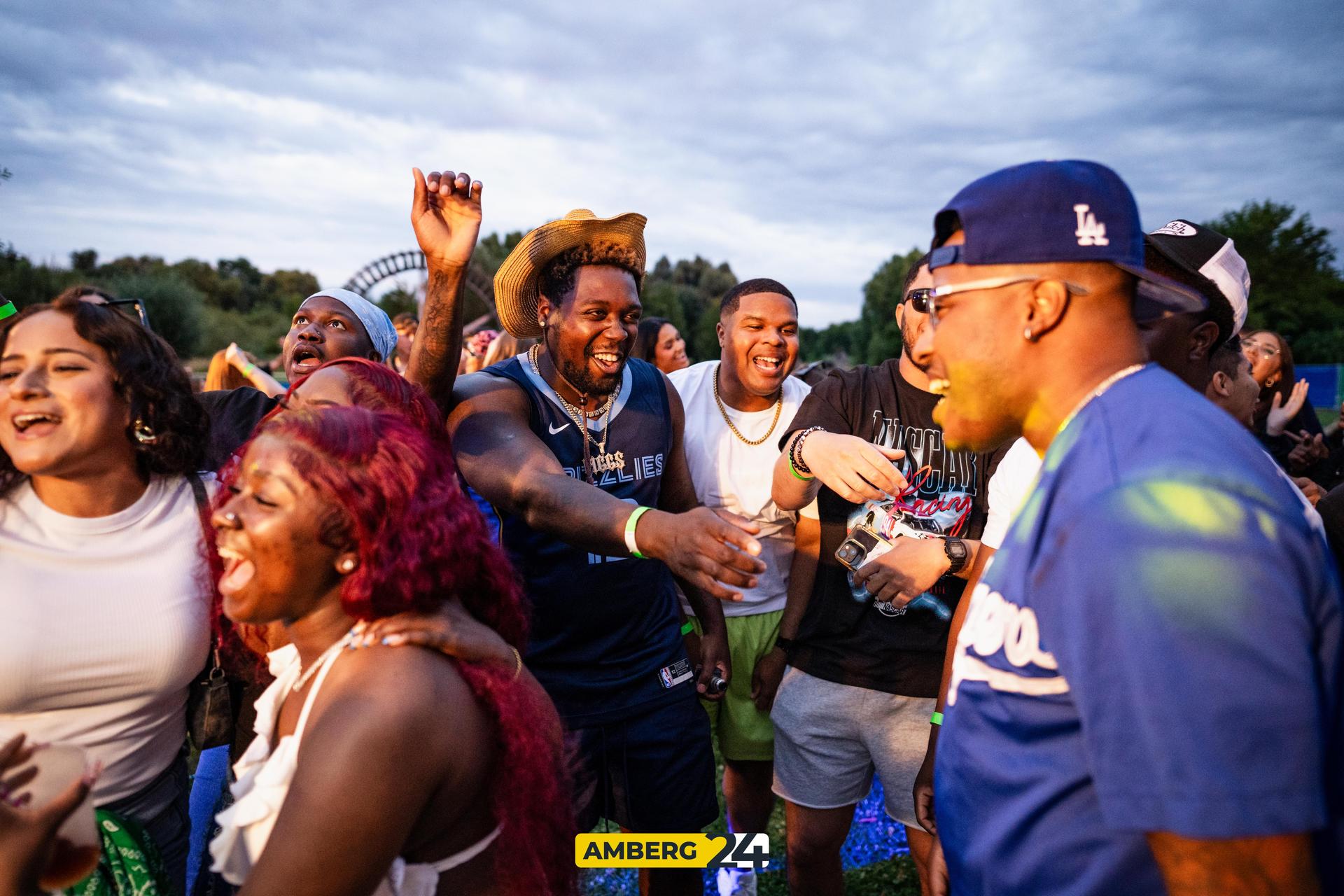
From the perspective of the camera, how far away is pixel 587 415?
10.5 ft

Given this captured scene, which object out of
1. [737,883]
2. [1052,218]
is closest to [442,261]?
[1052,218]

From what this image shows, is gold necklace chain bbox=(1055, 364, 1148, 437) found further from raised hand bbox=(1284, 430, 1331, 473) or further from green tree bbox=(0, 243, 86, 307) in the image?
green tree bbox=(0, 243, 86, 307)

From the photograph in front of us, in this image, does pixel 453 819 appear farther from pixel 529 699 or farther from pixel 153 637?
pixel 153 637

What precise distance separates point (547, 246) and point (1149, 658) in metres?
2.73

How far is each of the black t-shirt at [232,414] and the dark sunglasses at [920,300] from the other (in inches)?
93.6

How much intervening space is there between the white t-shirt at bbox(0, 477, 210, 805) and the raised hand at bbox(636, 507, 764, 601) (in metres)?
1.44

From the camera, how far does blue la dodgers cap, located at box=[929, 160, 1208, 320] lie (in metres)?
1.43

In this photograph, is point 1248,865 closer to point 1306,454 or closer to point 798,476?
point 798,476

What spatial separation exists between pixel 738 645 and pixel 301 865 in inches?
109

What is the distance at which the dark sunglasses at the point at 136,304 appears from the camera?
8.46 feet

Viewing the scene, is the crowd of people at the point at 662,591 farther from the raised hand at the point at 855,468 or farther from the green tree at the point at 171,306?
the green tree at the point at 171,306

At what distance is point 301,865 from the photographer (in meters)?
1.44

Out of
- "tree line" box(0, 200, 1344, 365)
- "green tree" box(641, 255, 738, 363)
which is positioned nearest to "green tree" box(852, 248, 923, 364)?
"tree line" box(0, 200, 1344, 365)

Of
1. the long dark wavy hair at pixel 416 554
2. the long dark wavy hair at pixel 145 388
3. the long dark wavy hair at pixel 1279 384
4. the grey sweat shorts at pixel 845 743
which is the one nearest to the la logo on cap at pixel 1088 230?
the long dark wavy hair at pixel 416 554
